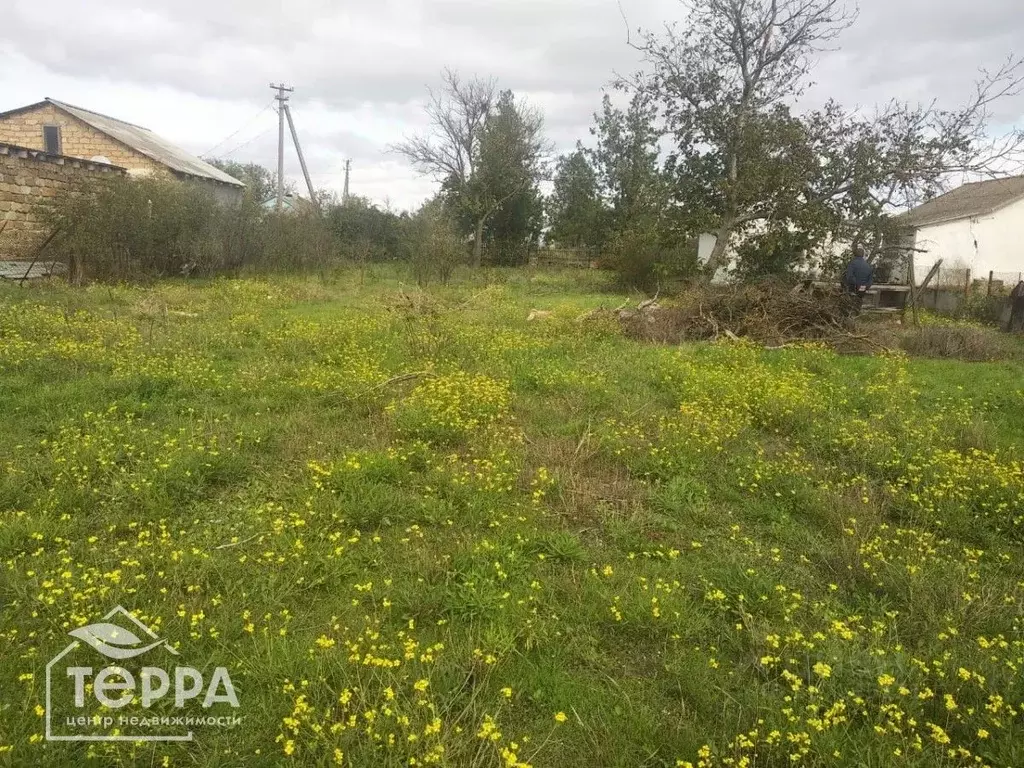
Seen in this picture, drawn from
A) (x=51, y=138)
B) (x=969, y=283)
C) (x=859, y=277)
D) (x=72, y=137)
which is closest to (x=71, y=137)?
(x=72, y=137)

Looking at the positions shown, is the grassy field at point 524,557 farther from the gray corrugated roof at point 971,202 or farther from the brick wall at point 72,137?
the gray corrugated roof at point 971,202

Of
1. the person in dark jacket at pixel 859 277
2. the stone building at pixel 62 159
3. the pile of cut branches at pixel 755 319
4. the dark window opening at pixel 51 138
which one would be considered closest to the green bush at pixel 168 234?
the stone building at pixel 62 159

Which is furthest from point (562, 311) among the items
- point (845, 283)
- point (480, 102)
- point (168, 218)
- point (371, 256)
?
point (480, 102)

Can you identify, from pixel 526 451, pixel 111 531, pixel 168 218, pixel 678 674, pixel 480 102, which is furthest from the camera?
pixel 480 102

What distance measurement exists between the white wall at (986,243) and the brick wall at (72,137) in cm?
3118

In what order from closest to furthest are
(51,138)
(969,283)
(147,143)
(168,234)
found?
(168,234) → (969,283) → (51,138) → (147,143)

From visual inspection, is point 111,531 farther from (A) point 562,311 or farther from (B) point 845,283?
(B) point 845,283

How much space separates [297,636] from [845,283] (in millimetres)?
14223

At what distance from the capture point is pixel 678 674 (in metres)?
2.93

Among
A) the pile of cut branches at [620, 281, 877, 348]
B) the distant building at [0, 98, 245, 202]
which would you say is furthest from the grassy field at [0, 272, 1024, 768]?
the distant building at [0, 98, 245, 202]

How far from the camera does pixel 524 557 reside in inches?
152

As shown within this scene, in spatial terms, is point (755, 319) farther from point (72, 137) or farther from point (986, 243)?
point (72, 137)

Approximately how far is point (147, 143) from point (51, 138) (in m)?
3.65

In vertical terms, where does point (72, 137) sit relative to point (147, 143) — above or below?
below
